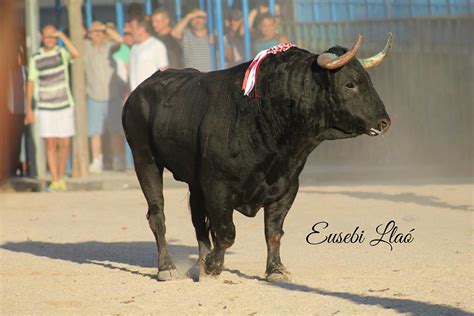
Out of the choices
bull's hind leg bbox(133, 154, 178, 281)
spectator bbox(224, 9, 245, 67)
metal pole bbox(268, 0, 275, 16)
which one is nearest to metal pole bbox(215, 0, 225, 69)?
spectator bbox(224, 9, 245, 67)

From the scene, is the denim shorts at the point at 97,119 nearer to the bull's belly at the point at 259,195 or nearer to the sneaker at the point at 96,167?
the sneaker at the point at 96,167

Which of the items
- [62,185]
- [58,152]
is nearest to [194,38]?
[58,152]

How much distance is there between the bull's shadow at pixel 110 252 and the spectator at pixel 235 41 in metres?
7.83

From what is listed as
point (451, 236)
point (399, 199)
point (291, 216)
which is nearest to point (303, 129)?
point (451, 236)

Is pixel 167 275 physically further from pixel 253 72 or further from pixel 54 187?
pixel 54 187

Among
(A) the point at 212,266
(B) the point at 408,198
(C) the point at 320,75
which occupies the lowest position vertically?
(B) the point at 408,198

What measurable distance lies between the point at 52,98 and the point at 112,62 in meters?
1.39

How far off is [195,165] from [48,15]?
1308 cm

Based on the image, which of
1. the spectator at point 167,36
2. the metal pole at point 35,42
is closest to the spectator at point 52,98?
the metal pole at point 35,42

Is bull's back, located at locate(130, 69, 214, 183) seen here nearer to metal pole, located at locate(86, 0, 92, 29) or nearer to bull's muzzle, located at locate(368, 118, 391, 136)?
bull's muzzle, located at locate(368, 118, 391, 136)

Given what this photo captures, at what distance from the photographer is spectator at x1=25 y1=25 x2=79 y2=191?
61.0ft

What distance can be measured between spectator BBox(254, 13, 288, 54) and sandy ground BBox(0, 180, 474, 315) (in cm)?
356

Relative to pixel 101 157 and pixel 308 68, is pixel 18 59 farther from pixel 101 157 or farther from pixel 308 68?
pixel 308 68

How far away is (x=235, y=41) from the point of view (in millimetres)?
20203
